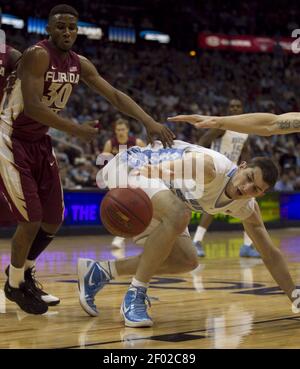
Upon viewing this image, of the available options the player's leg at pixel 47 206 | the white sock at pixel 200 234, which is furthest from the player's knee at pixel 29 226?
the white sock at pixel 200 234

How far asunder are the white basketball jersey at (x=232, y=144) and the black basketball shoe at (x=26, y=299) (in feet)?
17.6

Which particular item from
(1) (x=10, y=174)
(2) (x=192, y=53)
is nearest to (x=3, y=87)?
(1) (x=10, y=174)

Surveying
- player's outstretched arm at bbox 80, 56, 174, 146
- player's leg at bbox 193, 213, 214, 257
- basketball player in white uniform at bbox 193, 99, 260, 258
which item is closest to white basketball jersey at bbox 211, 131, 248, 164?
basketball player in white uniform at bbox 193, 99, 260, 258

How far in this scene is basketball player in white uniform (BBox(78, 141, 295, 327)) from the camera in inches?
201

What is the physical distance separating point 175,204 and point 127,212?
34 cm

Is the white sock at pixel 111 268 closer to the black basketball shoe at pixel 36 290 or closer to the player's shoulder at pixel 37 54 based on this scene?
the black basketball shoe at pixel 36 290

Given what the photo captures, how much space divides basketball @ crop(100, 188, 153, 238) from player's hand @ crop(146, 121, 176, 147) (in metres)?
0.50

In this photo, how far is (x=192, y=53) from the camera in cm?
2638

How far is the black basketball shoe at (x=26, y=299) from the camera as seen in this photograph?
5724mm

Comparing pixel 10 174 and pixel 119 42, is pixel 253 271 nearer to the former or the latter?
pixel 10 174

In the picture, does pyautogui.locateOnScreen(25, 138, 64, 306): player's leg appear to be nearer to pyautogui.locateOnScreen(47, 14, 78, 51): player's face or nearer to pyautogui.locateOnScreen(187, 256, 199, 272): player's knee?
pyautogui.locateOnScreen(47, 14, 78, 51): player's face

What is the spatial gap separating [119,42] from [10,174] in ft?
65.4
